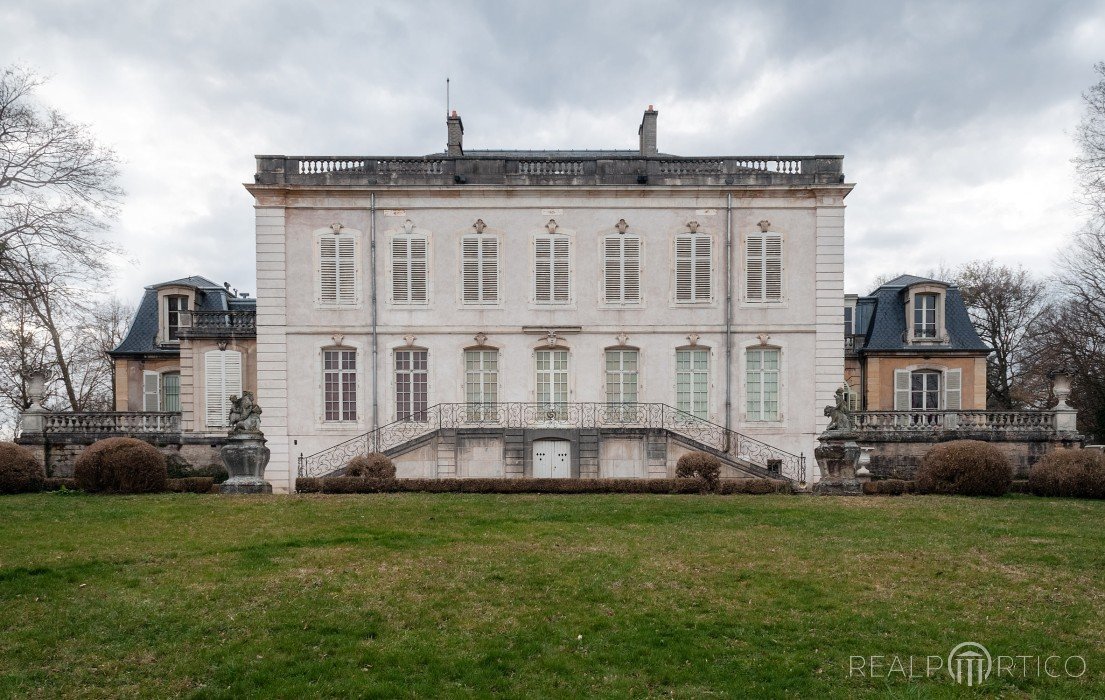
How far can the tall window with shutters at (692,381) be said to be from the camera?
19875mm

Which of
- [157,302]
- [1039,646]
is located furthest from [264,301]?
[1039,646]

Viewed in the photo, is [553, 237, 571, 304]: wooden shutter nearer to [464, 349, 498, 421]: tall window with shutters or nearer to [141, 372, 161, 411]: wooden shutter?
[464, 349, 498, 421]: tall window with shutters

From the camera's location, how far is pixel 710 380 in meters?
19.9

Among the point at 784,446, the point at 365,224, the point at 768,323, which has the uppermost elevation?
the point at 365,224

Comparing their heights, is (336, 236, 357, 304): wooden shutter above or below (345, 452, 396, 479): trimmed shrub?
above

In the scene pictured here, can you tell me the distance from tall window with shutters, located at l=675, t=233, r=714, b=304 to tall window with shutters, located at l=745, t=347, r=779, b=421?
2340 mm

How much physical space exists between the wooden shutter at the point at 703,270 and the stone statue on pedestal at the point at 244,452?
12.6 meters

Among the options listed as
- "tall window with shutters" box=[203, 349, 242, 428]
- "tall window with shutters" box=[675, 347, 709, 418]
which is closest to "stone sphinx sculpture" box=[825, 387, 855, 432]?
"tall window with shutters" box=[675, 347, 709, 418]

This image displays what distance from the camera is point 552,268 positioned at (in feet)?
66.0

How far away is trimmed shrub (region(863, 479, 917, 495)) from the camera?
587 inches

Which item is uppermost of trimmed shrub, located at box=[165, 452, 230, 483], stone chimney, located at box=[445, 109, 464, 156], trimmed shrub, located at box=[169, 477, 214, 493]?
stone chimney, located at box=[445, 109, 464, 156]

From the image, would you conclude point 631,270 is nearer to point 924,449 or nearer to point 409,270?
point 409,270

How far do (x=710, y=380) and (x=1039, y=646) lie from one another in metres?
14.3

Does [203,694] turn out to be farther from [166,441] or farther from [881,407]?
[881,407]
